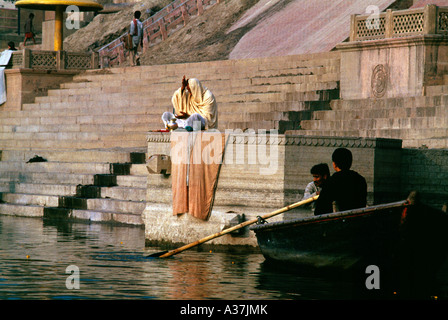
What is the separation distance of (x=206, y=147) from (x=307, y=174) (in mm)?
1414

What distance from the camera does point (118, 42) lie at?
102 ft

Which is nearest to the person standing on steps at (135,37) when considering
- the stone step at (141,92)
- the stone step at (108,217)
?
the stone step at (141,92)

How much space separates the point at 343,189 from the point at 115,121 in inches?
476

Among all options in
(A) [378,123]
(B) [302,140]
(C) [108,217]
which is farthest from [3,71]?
(B) [302,140]

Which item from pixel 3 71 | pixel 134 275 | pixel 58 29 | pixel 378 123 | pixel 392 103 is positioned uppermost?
pixel 58 29

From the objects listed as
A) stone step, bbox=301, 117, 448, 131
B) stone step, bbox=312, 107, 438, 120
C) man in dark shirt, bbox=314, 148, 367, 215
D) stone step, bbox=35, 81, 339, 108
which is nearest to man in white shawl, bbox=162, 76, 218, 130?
stone step, bbox=301, 117, 448, 131

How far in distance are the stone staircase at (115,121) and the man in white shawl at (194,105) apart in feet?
7.92

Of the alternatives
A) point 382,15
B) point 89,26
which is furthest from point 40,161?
point 89,26

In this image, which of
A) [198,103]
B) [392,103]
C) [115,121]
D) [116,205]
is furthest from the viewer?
[115,121]

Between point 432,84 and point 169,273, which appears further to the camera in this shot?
point 432,84

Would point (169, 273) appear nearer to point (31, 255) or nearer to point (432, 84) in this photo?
point (31, 255)

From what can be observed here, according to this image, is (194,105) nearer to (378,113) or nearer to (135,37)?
(378,113)

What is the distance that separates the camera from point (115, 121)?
22359 millimetres
